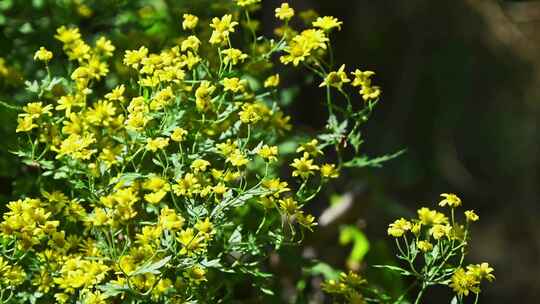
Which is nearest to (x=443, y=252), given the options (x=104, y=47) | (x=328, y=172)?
(x=328, y=172)

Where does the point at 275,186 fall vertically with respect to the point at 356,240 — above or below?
above

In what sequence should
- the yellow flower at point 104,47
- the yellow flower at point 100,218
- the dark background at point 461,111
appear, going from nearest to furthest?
the yellow flower at point 100,218, the yellow flower at point 104,47, the dark background at point 461,111

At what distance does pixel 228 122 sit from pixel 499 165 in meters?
2.96

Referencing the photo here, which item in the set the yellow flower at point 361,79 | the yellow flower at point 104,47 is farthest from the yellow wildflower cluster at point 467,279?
the yellow flower at point 104,47

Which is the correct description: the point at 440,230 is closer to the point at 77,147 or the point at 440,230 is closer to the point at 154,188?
the point at 154,188

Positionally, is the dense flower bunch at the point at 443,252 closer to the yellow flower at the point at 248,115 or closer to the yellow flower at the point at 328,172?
the yellow flower at the point at 328,172

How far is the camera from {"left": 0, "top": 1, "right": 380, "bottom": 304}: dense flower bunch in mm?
1599

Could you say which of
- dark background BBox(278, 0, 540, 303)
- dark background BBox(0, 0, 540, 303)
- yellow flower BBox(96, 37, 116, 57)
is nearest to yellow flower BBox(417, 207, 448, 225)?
yellow flower BBox(96, 37, 116, 57)

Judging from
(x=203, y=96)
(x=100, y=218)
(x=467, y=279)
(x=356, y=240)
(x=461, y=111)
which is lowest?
(x=461, y=111)

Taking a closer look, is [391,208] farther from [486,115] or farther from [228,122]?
[486,115]

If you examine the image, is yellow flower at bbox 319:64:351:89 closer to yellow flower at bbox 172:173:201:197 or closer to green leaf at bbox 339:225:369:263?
yellow flower at bbox 172:173:201:197

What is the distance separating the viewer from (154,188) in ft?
5.37

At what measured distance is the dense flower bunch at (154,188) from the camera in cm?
160

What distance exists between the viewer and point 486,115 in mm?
4570
